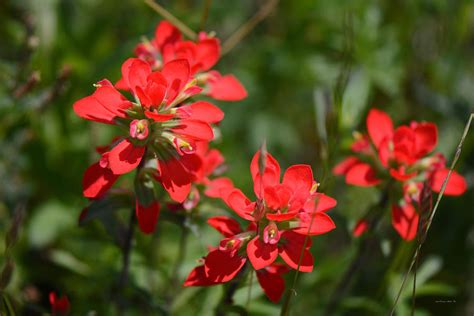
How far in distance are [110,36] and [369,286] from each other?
4.89 ft

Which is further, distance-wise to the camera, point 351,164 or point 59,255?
point 59,255

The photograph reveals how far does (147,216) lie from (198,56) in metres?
0.43

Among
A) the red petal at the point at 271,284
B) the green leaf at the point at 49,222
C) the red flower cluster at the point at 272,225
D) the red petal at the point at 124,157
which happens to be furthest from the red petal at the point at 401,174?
the green leaf at the point at 49,222

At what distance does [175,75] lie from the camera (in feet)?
4.24

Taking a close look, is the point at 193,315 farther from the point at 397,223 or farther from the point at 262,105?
the point at 262,105

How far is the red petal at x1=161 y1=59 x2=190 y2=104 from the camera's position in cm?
128

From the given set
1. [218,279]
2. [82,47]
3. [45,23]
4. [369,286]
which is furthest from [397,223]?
[45,23]

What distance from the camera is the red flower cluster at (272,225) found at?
121 centimetres

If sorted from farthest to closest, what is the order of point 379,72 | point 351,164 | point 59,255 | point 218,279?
1. point 379,72
2. point 59,255
3. point 351,164
4. point 218,279

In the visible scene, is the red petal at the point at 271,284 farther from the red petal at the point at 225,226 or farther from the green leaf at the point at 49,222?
the green leaf at the point at 49,222

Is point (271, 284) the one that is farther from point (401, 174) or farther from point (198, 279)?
point (401, 174)

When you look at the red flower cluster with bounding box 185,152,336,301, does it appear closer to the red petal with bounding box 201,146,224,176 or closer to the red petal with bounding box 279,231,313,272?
the red petal with bounding box 279,231,313,272

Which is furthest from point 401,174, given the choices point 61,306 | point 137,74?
point 61,306

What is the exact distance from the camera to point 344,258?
206cm
